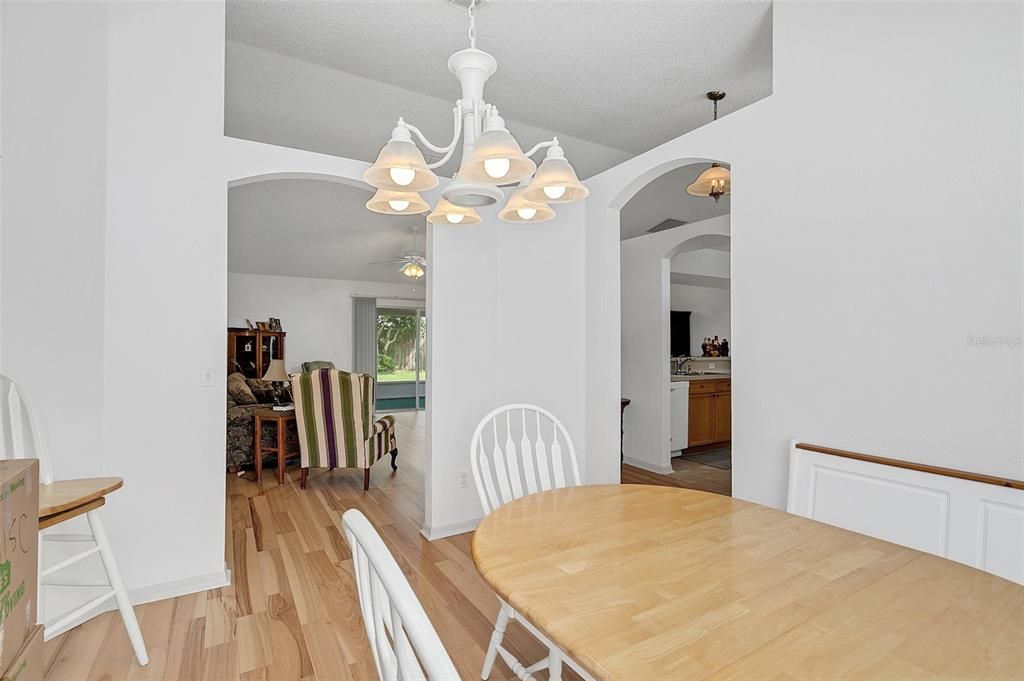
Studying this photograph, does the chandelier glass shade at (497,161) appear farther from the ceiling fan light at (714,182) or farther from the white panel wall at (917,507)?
the ceiling fan light at (714,182)

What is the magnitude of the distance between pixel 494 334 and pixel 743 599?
7.99 ft

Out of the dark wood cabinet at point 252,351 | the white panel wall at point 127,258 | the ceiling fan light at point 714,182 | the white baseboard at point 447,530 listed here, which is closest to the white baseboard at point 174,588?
the white panel wall at point 127,258

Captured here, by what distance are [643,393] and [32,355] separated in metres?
4.21

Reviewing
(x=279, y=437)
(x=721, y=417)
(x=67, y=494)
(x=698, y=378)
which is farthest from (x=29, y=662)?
(x=721, y=417)

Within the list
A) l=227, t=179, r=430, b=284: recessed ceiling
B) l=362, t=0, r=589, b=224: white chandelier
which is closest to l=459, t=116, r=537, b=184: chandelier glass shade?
l=362, t=0, r=589, b=224: white chandelier

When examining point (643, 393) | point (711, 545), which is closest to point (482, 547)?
point (711, 545)

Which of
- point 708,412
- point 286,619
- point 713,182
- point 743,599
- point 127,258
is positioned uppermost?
point 713,182

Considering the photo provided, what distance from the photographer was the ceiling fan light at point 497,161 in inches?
57.4

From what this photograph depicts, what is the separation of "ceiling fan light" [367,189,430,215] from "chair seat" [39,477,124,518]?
1396mm

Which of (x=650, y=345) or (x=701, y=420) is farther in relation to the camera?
(x=701, y=420)

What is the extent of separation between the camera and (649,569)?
1079 millimetres

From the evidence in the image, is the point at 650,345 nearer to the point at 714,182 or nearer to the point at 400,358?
the point at 714,182

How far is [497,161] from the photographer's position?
5.16ft

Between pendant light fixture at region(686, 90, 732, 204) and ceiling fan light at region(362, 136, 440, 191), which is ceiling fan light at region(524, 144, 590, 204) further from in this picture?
pendant light fixture at region(686, 90, 732, 204)
